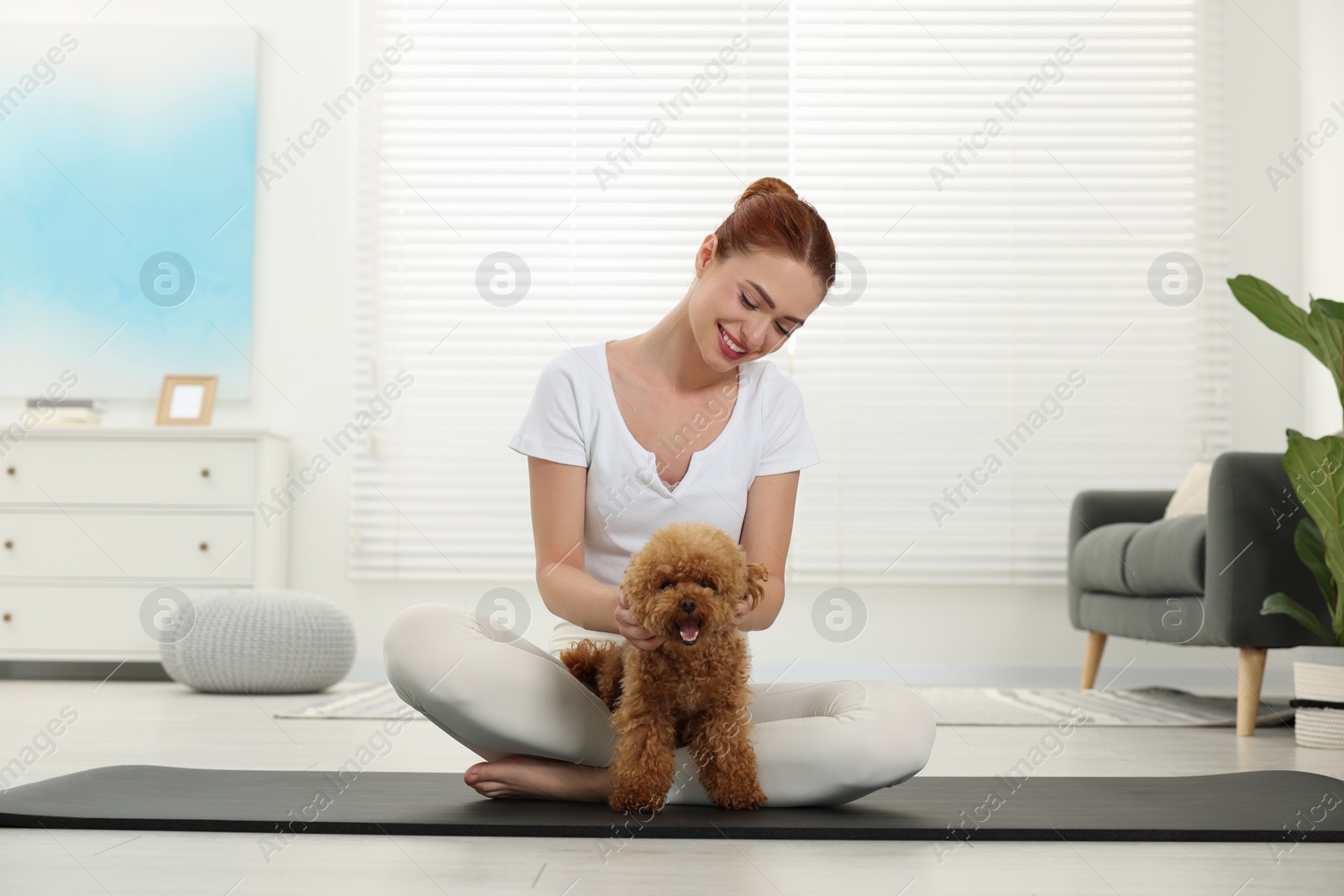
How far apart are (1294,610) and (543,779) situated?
200cm

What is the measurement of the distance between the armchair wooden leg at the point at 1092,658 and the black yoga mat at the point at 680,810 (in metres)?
2.05

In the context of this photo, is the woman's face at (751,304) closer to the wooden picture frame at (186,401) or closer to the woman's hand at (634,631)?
the woman's hand at (634,631)

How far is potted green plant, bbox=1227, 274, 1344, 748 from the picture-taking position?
2.64 m

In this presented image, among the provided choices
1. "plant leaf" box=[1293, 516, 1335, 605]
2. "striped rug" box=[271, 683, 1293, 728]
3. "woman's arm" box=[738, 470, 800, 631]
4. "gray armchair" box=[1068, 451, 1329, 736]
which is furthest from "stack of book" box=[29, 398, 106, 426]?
"plant leaf" box=[1293, 516, 1335, 605]

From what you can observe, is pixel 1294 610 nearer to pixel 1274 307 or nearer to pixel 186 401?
pixel 1274 307

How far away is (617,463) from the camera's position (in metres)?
1.79

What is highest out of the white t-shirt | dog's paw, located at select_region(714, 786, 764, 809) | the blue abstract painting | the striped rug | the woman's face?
the blue abstract painting

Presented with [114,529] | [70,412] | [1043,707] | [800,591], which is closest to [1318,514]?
[1043,707]

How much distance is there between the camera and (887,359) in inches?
184

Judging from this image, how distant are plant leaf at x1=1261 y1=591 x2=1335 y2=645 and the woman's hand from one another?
196 centimetres

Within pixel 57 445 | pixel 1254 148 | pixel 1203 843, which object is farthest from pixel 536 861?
pixel 1254 148

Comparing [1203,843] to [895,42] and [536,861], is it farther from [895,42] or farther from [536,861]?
[895,42]

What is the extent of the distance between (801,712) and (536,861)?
22.5 inches

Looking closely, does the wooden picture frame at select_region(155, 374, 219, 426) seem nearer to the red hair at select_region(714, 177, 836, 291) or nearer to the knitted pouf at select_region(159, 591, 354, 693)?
the knitted pouf at select_region(159, 591, 354, 693)
